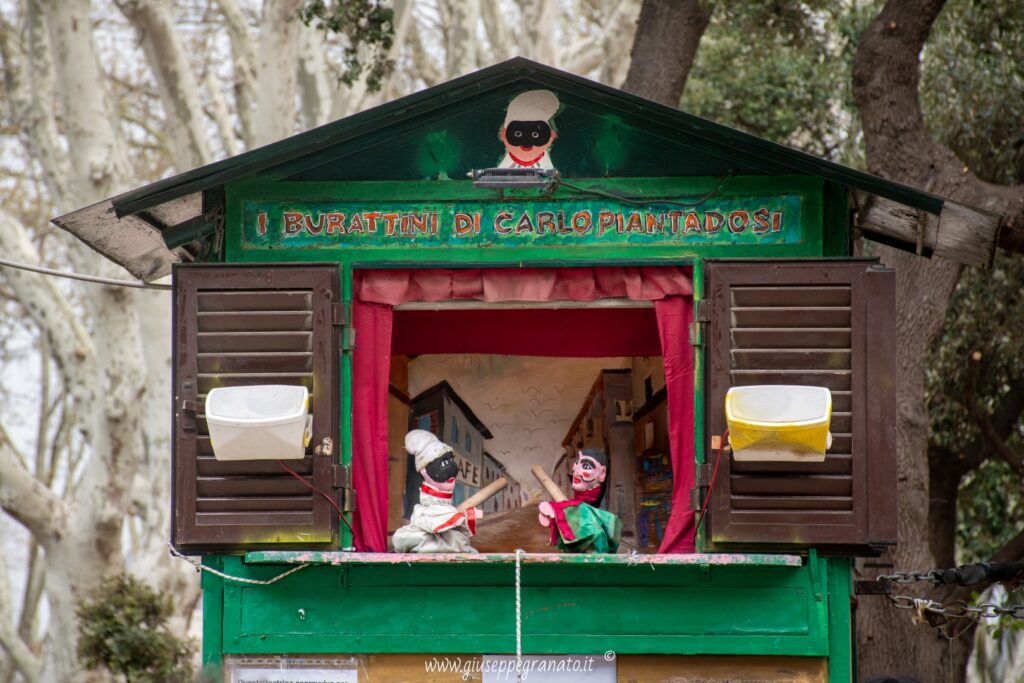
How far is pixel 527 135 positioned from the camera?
6801 mm

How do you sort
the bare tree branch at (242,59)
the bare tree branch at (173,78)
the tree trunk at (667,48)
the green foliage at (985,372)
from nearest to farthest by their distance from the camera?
the tree trunk at (667,48), the green foliage at (985,372), the bare tree branch at (173,78), the bare tree branch at (242,59)

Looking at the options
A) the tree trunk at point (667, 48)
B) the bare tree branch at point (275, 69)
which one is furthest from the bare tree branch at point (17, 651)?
the tree trunk at point (667, 48)

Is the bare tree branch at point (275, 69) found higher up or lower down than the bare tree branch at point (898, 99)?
higher up

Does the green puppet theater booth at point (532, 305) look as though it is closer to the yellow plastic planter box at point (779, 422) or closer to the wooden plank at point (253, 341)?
the wooden plank at point (253, 341)

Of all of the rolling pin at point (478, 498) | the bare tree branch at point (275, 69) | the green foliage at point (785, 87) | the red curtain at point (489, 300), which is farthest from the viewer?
the bare tree branch at point (275, 69)

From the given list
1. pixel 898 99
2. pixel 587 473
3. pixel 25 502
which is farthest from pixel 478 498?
pixel 25 502

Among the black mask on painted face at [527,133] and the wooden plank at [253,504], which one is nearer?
the wooden plank at [253,504]

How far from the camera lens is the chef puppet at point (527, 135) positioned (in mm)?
6789

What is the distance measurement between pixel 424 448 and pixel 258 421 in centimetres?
126

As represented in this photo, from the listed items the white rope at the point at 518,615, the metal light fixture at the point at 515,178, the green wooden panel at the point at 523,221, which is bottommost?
the white rope at the point at 518,615

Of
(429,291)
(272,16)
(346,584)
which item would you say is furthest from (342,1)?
(346,584)

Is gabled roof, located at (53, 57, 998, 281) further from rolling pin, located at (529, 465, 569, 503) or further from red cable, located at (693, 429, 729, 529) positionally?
rolling pin, located at (529, 465, 569, 503)

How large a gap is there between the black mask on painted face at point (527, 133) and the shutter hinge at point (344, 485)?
71.0 inches

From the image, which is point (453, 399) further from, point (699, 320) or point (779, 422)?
point (779, 422)
